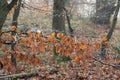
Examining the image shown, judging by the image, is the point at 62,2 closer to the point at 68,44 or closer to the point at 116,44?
the point at 116,44

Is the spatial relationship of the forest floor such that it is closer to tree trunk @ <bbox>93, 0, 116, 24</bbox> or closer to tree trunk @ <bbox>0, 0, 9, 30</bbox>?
tree trunk @ <bbox>0, 0, 9, 30</bbox>

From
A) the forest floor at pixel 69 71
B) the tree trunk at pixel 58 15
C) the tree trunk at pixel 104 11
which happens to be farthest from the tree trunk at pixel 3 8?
the tree trunk at pixel 104 11

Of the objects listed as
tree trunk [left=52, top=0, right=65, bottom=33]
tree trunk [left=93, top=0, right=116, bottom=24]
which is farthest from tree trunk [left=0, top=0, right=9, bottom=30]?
tree trunk [left=93, top=0, right=116, bottom=24]

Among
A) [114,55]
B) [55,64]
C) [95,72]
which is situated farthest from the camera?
[114,55]

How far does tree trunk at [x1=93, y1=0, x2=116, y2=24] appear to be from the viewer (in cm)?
2278

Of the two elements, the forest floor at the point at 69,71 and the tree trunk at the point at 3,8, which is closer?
the tree trunk at the point at 3,8

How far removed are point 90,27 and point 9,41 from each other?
683 inches

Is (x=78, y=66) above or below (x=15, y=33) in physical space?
below

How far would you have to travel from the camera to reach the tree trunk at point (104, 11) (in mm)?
22784

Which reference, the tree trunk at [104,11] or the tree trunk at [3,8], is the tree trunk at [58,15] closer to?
the tree trunk at [3,8]

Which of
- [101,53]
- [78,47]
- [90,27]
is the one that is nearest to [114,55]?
[101,53]

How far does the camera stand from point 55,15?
13.1 meters

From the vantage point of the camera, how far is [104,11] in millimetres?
23422

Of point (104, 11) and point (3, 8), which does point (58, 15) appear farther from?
point (104, 11)
